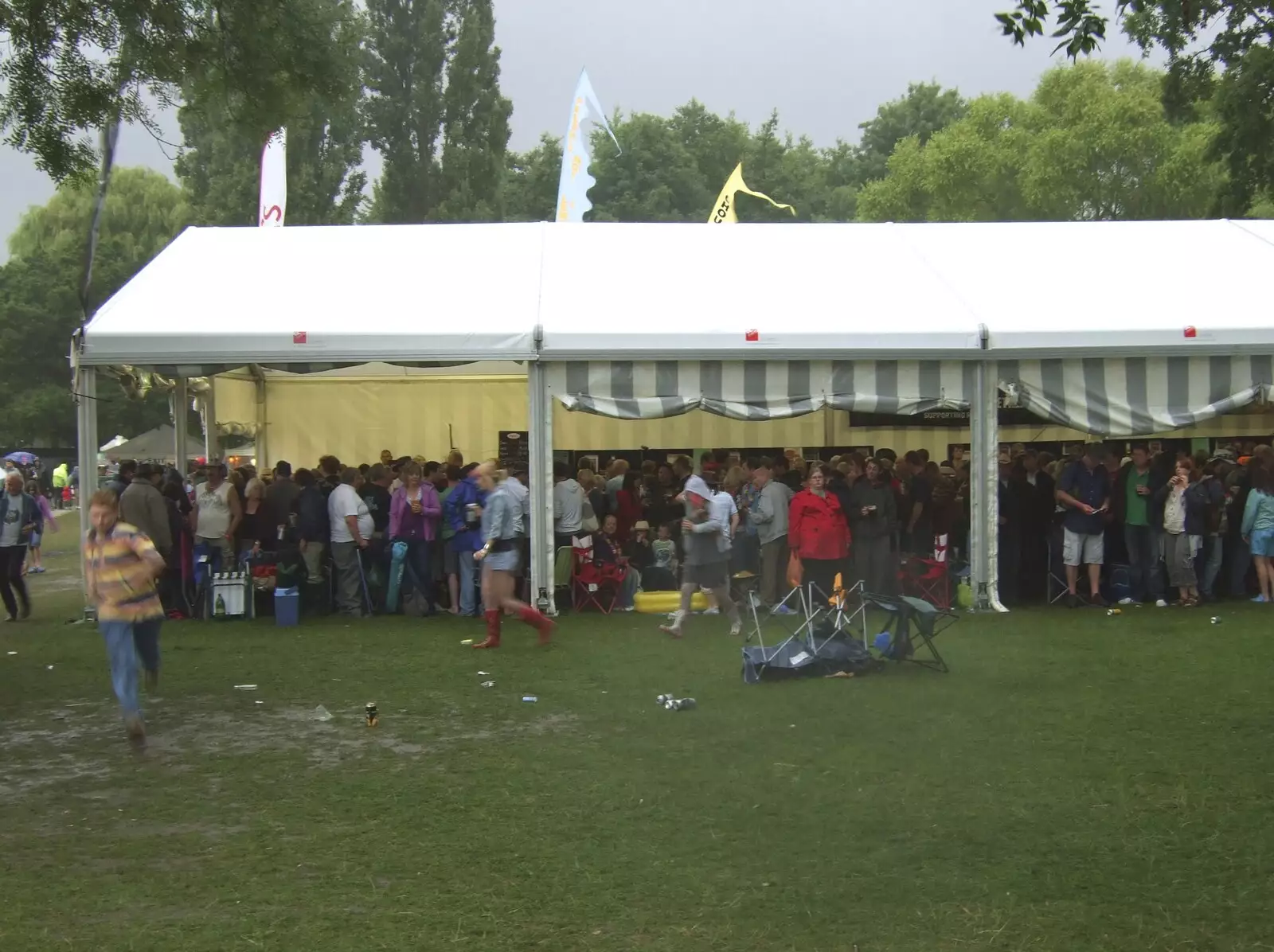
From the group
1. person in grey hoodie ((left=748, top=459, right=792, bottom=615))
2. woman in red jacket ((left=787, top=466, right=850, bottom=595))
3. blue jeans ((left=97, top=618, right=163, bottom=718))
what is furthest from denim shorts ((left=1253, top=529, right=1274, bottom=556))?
blue jeans ((left=97, top=618, right=163, bottom=718))

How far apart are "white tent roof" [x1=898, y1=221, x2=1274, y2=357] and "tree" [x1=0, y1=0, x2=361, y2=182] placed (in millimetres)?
7113

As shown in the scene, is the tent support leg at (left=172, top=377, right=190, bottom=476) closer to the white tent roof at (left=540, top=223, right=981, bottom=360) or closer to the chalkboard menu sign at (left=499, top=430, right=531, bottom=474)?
the chalkboard menu sign at (left=499, top=430, right=531, bottom=474)

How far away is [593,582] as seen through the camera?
45.9 feet

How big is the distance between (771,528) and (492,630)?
3.48 m

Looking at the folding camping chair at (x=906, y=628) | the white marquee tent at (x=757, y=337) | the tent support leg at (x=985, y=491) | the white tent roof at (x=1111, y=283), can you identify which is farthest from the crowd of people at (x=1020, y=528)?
the folding camping chair at (x=906, y=628)

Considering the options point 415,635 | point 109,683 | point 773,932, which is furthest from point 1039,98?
point 773,932

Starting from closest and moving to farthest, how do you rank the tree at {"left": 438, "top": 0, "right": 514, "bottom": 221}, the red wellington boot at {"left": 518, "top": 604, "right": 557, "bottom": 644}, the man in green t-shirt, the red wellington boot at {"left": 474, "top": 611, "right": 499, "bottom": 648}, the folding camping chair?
the folding camping chair < the red wellington boot at {"left": 518, "top": 604, "right": 557, "bottom": 644} < the red wellington boot at {"left": 474, "top": 611, "right": 499, "bottom": 648} < the man in green t-shirt < the tree at {"left": 438, "top": 0, "right": 514, "bottom": 221}

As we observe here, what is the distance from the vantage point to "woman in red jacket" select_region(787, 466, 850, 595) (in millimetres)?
12477

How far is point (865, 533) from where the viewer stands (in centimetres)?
1350

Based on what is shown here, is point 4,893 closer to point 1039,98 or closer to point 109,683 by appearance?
point 109,683

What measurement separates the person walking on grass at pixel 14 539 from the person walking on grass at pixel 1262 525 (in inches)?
497

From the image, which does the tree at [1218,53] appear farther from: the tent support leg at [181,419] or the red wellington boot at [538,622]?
the tent support leg at [181,419]

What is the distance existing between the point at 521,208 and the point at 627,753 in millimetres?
50358

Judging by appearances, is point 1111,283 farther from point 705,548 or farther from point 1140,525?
point 705,548
